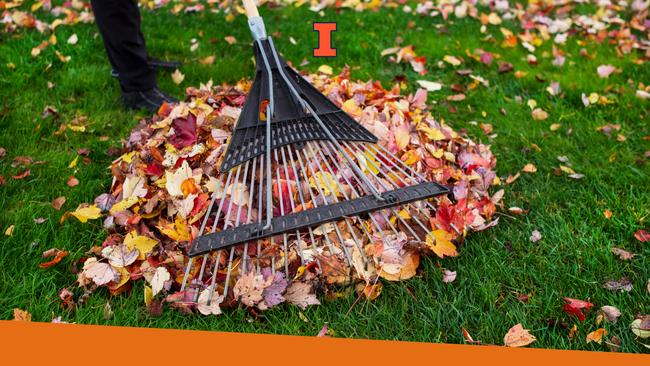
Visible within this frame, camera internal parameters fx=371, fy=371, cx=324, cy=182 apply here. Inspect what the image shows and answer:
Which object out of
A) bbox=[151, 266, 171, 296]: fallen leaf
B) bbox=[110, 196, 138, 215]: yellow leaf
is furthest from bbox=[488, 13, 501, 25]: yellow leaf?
bbox=[151, 266, 171, 296]: fallen leaf

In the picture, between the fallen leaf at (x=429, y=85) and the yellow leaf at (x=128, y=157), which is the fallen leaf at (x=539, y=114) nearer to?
the fallen leaf at (x=429, y=85)

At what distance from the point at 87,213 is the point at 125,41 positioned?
4.48 feet

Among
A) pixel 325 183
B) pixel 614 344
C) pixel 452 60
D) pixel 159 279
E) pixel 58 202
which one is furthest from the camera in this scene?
pixel 452 60

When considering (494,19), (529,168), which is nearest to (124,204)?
(529,168)

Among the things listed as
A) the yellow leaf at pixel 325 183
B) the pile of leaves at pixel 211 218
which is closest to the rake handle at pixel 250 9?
the pile of leaves at pixel 211 218

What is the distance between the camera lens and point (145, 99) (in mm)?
2736

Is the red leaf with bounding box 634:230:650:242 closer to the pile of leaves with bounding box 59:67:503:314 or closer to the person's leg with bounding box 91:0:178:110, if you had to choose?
the pile of leaves with bounding box 59:67:503:314

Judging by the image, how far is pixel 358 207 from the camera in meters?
1.61

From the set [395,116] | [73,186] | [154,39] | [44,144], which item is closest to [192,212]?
[73,186]

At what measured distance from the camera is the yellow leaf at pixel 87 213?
1785mm

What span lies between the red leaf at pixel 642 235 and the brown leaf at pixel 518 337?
0.83 meters

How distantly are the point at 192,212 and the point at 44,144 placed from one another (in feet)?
4.74

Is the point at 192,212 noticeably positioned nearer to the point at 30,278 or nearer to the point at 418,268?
the point at 30,278

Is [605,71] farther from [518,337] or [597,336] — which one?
[518,337]
